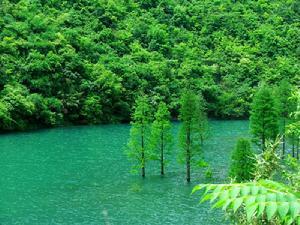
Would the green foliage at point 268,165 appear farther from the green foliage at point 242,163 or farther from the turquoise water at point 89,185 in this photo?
the green foliage at point 242,163

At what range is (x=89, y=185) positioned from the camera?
51.4m

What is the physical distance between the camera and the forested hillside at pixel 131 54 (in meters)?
99.4

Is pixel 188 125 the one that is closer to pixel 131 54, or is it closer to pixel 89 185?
pixel 89 185

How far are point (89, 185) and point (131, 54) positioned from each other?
79.9 metres

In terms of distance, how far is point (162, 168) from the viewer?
55.8m

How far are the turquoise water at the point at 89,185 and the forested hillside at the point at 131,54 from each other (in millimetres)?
19547

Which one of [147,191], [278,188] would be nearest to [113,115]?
[147,191]

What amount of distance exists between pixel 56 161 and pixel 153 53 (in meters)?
72.4

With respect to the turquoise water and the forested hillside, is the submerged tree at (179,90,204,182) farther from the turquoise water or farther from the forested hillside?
the forested hillside

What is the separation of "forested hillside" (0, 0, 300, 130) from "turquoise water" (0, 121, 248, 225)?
1955 centimetres

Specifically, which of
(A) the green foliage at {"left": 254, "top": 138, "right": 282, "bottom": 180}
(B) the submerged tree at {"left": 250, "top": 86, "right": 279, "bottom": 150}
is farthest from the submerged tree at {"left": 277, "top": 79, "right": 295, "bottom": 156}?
(A) the green foliage at {"left": 254, "top": 138, "right": 282, "bottom": 180}

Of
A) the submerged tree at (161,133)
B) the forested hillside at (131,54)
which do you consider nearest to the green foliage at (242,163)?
the submerged tree at (161,133)

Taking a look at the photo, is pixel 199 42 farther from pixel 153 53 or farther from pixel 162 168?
pixel 162 168

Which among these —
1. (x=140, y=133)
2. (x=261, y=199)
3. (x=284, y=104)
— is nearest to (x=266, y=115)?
(x=140, y=133)
